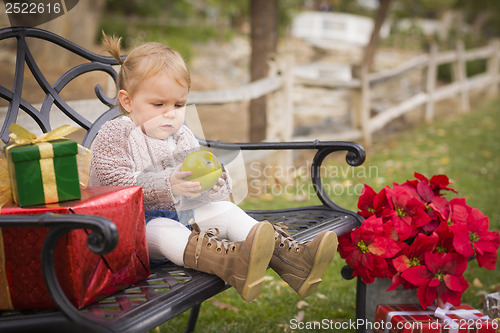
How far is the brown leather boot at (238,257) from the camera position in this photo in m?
1.62

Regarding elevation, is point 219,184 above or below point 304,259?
above

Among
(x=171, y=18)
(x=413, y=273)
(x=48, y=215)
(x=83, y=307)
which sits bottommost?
(x=413, y=273)

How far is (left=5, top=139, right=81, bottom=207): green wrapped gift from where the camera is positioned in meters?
1.37

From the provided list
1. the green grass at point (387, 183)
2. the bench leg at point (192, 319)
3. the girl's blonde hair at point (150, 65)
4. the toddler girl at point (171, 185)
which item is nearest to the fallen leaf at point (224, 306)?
the green grass at point (387, 183)

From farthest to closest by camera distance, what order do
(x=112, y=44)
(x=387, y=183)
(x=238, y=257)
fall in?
(x=387, y=183)
(x=112, y=44)
(x=238, y=257)

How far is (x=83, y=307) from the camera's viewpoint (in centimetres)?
136

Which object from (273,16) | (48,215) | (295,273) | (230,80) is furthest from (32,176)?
(230,80)

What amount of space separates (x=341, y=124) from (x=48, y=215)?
28.4 feet

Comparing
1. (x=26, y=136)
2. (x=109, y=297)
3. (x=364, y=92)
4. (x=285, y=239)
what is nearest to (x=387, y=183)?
(x=364, y=92)

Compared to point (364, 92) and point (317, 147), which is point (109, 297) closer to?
point (317, 147)

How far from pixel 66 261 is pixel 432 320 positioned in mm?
1468

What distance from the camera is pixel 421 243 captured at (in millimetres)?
2068

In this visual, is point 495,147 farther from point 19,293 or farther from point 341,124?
point 19,293

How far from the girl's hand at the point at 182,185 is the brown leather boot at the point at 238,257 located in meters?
0.15
